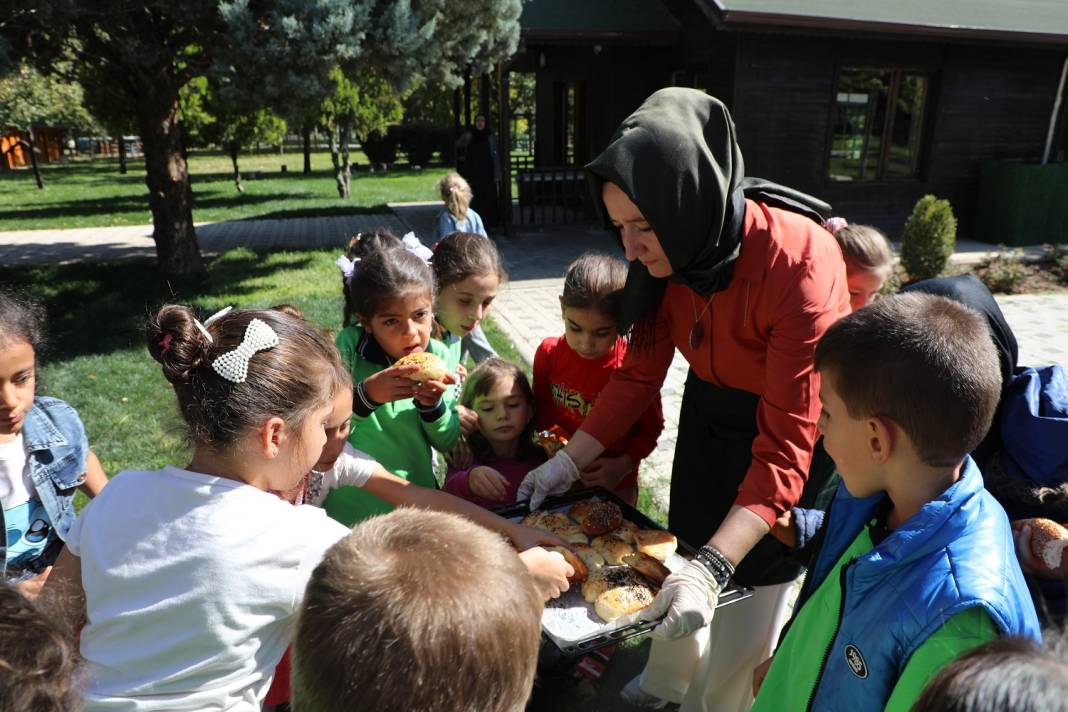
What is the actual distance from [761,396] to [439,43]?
334 inches

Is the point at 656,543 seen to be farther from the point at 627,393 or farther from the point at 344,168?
the point at 344,168

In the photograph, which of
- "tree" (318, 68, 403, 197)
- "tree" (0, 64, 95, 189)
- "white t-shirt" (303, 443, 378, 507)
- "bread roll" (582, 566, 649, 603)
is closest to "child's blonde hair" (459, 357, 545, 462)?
"white t-shirt" (303, 443, 378, 507)

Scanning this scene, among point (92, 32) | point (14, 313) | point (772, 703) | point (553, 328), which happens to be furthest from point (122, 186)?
point (772, 703)

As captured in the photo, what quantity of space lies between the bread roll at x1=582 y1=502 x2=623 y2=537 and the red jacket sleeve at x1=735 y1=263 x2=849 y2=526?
446 mm

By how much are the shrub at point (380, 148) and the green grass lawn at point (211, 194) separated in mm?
684

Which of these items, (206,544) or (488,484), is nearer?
(206,544)

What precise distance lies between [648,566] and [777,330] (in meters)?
0.78

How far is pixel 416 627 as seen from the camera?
3.17ft

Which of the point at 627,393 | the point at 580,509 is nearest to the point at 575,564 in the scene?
the point at 580,509

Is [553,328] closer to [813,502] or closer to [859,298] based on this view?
[859,298]

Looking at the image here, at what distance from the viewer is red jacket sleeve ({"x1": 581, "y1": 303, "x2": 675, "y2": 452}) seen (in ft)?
8.30

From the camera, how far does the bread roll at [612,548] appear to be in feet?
7.09

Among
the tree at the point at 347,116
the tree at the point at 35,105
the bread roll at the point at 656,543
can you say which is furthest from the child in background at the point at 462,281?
the tree at the point at 35,105

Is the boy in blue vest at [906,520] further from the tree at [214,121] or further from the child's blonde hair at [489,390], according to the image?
the tree at [214,121]
